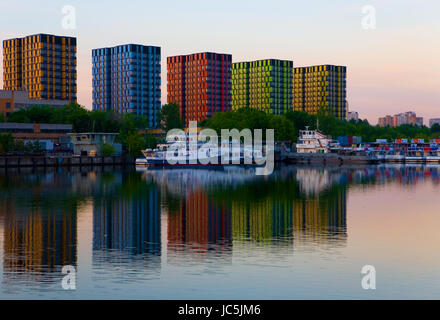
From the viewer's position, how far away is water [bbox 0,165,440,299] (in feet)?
103

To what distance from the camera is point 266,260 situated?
37.4 metres

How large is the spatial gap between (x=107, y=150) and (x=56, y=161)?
18663 millimetres

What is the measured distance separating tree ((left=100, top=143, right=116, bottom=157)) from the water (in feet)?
314

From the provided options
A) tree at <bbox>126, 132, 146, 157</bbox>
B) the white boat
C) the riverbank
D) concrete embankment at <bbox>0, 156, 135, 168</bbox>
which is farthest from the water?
the white boat

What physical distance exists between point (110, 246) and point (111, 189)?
46359mm

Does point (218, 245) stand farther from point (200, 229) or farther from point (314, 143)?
point (314, 143)

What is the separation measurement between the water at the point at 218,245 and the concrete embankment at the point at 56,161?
74.9m

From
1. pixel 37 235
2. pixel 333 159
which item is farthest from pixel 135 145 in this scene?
pixel 37 235

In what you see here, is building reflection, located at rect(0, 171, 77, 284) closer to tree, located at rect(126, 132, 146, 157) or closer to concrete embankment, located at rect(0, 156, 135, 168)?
concrete embankment, located at rect(0, 156, 135, 168)

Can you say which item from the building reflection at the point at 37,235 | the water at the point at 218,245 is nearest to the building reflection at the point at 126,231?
the water at the point at 218,245
